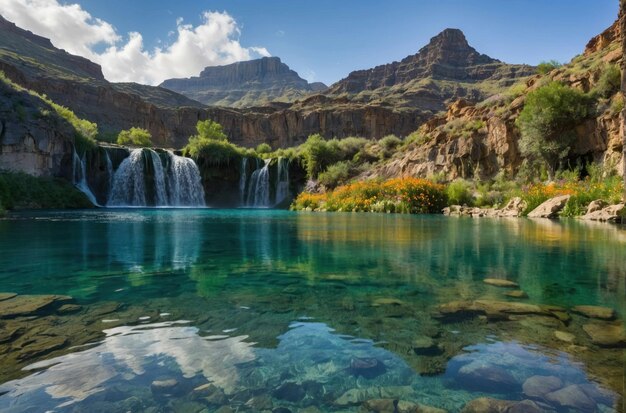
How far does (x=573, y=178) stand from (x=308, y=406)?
795 inches

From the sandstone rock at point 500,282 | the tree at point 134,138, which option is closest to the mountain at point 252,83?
the tree at point 134,138

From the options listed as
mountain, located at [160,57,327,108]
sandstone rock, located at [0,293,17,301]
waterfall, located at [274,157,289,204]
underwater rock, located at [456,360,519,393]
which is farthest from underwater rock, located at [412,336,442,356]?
mountain, located at [160,57,327,108]

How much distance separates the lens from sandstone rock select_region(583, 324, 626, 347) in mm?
2480

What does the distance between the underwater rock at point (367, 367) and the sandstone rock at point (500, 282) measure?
8.07 ft

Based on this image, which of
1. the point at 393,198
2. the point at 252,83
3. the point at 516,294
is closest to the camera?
the point at 516,294

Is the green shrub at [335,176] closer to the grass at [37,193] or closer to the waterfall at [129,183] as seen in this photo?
the waterfall at [129,183]

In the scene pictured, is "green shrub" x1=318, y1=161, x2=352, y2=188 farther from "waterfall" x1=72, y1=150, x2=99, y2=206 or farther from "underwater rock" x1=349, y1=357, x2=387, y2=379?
"underwater rock" x1=349, y1=357, x2=387, y2=379

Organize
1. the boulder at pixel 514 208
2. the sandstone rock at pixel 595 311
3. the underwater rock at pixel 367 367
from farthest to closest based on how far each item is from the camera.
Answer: the boulder at pixel 514 208
the sandstone rock at pixel 595 311
the underwater rock at pixel 367 367

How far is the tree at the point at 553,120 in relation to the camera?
2092cm

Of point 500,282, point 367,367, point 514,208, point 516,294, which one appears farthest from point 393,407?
point 514,208

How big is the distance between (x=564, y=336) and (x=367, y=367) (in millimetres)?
1494

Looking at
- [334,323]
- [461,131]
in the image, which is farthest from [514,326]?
[461,131]

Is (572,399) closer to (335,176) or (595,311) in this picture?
(595,311)

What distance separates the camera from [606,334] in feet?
8.66
